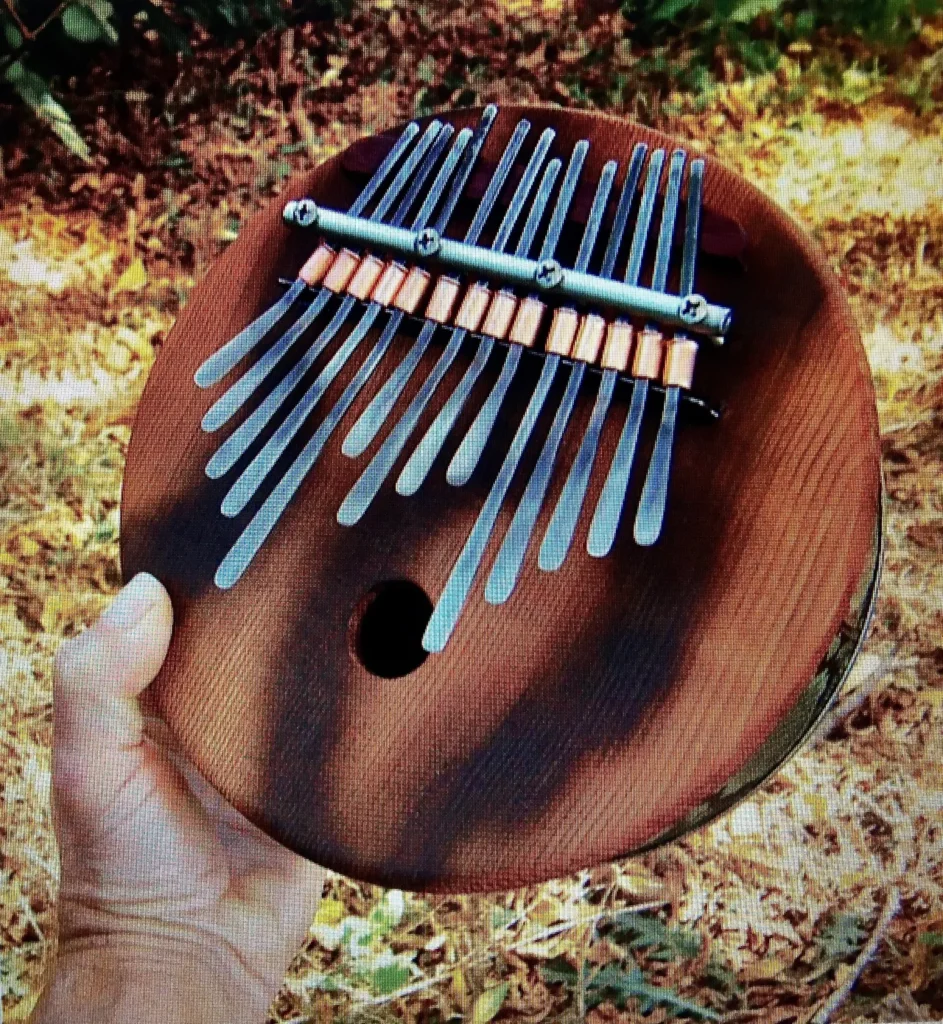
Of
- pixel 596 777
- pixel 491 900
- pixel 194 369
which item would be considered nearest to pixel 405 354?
pixel 194 369

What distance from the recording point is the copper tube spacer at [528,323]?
2.56ft

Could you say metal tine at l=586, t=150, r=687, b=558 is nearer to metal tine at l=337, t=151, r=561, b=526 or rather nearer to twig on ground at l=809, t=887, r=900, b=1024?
metal tine at l=337, t=151, r=561, b=526

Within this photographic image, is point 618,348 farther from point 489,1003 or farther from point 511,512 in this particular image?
point 489,1003

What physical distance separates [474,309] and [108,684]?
45cm

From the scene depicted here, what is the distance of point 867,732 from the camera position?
1088 millimetres

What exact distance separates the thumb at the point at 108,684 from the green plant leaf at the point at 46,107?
2.74ft

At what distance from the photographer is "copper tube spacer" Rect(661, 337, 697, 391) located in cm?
75

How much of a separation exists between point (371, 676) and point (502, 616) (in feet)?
0.39

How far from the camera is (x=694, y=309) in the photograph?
75 centimetres

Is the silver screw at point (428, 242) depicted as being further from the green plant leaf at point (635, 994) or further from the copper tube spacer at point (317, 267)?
the green plant leaf at point (635, 994)

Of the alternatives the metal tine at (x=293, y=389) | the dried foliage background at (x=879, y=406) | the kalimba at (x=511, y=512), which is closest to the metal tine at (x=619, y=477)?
the kalimba at (x=511, y=512)

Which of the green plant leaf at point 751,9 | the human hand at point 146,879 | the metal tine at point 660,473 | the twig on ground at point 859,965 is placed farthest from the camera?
the green plant leaf at point 751,9

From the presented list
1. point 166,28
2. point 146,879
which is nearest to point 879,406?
point 146,879

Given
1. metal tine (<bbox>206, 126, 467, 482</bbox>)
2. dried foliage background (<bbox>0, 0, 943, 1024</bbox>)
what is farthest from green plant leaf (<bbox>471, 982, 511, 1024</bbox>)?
metal tine (<bbox>206, 126, 467, 482</bbox>)
